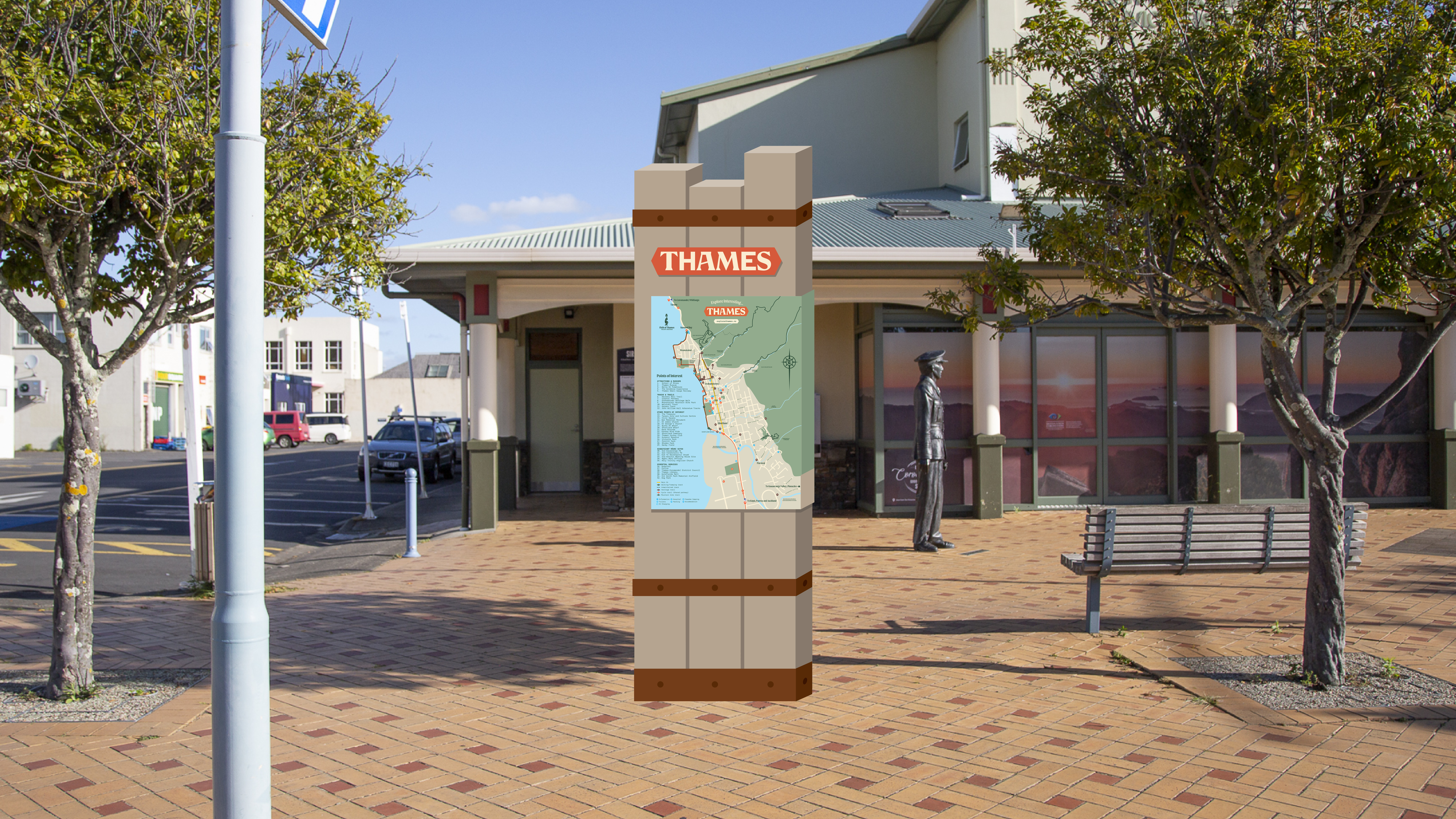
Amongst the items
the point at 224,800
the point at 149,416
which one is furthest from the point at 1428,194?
the point at 149,416

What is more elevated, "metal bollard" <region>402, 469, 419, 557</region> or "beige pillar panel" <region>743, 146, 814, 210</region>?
"beige pillar panel" <region>743, 146, 814, 210</region>

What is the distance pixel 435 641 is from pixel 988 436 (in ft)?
27.5

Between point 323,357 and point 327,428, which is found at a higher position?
point 323,357

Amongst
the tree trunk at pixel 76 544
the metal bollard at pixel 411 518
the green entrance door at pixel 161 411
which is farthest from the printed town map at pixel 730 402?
the green entrance door at pixel 161 411

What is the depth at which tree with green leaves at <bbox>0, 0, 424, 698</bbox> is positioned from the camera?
5.17m

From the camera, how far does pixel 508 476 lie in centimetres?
1524

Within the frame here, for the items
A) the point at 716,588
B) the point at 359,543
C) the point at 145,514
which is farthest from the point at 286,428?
the point at 716,588

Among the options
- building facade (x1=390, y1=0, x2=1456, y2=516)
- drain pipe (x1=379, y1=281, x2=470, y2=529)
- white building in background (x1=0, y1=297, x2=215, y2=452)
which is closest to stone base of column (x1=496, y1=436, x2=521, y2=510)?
drain pipe (x1=379, y1=281, x2=470, y2=529)

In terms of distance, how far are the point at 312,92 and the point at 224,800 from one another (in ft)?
14.6

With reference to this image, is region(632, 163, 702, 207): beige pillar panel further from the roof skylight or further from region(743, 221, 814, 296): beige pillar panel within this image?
the roof skylight

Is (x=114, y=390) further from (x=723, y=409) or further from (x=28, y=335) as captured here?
(x=723, y=409)

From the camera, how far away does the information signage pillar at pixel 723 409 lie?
4113 mm

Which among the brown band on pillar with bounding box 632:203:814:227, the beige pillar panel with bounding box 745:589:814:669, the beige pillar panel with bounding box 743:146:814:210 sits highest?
the beige pillar panel with bounding box 743:146:814:210

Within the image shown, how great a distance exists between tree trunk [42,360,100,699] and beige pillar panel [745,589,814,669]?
3750 millimetres
